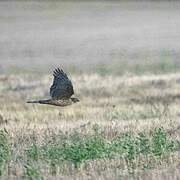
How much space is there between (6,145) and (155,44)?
28544 mm

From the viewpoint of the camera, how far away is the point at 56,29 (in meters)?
48.7

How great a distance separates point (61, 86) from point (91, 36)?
30361 millimetres

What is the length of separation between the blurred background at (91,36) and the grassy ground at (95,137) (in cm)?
849

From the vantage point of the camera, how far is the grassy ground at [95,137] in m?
12.6

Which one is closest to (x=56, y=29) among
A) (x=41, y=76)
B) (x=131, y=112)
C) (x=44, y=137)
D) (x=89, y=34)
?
(x=89, y=34)

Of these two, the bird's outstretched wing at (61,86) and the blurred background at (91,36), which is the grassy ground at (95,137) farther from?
the blurred background at (91,36)

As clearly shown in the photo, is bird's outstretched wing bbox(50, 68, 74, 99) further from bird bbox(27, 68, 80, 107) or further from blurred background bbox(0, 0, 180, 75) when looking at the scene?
blurred background bbox(0, 0, 180, 75)

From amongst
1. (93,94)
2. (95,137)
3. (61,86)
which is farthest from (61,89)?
(93,94)

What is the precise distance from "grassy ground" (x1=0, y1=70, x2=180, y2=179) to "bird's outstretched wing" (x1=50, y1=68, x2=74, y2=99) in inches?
20.3

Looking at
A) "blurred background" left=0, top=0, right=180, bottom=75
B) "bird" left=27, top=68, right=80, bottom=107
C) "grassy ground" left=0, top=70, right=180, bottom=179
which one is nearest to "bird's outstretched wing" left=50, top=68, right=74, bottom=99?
"bird" left=27, top=68, right=80, bottom=107

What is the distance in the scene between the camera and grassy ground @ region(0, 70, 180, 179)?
12.6m

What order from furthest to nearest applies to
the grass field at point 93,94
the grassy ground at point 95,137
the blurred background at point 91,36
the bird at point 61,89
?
the blurred background at point 91,36, the bird at point 61,89, the grass field at point 93,94, the grassy ground at point 95,137

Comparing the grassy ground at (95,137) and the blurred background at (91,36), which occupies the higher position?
the blurred background at (91,36)

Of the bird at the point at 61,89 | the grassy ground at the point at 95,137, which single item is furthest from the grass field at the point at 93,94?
the bird at the point at 61,89
